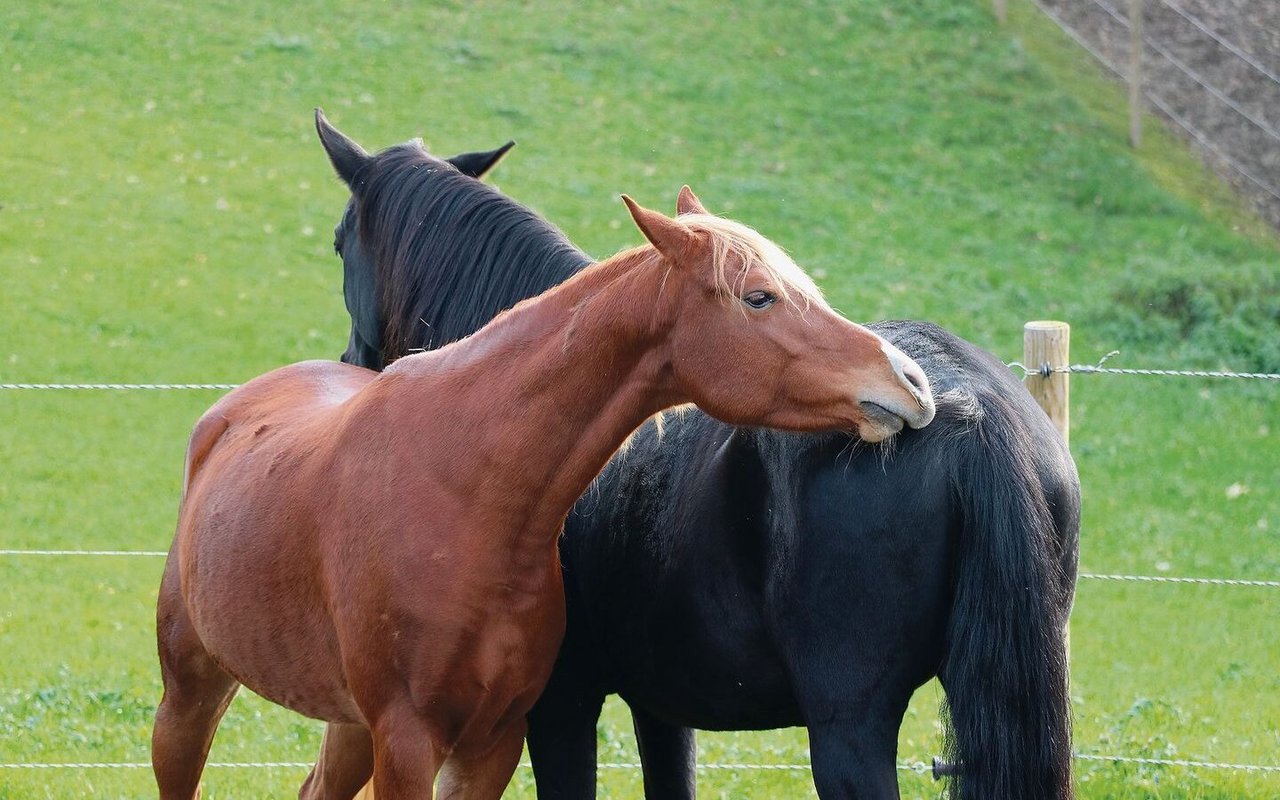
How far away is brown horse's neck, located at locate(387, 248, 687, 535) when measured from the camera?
2.87 meters

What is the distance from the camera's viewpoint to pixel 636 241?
12.7 metres

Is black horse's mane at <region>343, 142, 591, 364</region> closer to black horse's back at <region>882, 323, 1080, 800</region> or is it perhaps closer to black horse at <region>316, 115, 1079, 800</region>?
black horse at <region>316, 115, 1079, 800</region>

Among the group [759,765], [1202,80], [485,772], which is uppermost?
[485,772]

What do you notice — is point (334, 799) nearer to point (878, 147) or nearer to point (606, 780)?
point (606, 780)

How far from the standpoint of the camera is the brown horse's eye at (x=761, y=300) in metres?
2.73

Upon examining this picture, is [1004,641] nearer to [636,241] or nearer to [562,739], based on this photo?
[562,739]

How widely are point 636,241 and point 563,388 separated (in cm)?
989

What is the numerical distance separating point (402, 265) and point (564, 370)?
136 centimetres

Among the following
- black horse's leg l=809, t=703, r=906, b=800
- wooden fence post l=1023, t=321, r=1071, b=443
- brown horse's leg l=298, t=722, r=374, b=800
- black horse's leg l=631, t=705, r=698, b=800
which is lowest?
brown horse's leg l=298, t=722, r=374, b=800

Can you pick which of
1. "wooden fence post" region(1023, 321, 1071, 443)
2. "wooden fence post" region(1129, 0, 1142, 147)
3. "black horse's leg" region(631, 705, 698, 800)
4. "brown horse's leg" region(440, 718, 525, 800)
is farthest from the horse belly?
"wooden fence post" region(1129, 0, 1142, 147)

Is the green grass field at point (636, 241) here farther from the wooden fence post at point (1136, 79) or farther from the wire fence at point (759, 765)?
the wooden fence post at point (1136, 79)

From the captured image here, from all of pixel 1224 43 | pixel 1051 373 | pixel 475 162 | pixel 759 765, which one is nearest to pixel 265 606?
pixel 475 162

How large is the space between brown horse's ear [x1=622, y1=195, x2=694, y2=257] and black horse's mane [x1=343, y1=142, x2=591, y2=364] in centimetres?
104

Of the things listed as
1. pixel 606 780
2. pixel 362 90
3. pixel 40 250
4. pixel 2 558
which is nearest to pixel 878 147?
pixel 362 90
